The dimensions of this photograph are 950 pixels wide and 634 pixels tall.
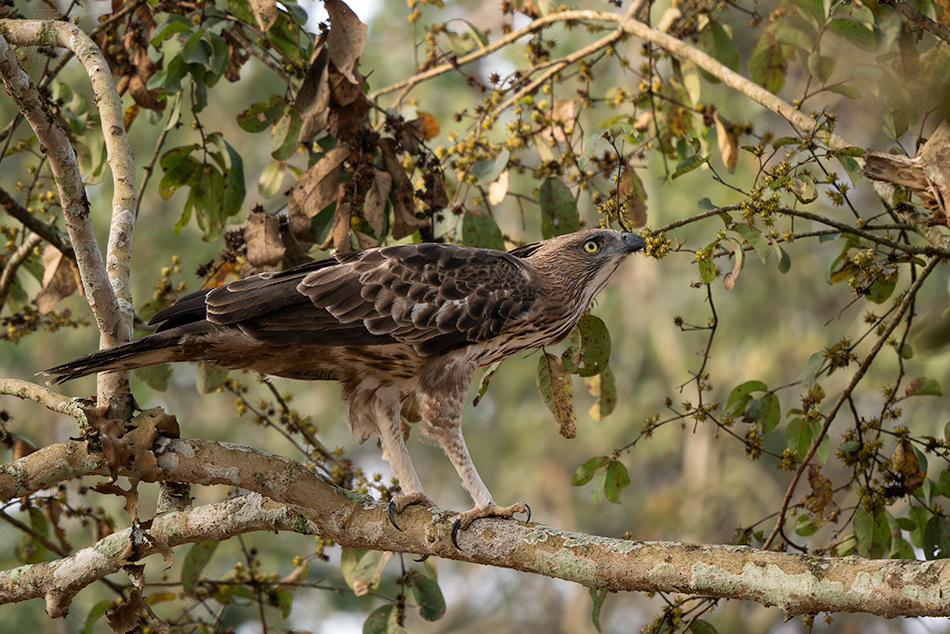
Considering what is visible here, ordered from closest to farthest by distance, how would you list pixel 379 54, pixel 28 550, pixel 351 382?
pixel 351 382 < pixel 28 550 < pixel 379 54

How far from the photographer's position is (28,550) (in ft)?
14.4

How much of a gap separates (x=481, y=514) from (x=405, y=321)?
0.84 metres

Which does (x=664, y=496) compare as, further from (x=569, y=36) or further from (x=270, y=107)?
(x=270, y=107)

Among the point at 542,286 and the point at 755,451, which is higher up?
the point at 542,286

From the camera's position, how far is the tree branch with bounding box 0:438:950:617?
7.66ft

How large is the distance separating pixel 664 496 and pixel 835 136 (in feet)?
45.1

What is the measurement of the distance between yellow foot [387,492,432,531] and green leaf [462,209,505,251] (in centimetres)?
122

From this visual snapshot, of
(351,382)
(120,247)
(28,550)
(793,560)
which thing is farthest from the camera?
(28,550)

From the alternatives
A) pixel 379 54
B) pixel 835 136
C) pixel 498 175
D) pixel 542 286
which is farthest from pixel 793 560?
pixel 379 54

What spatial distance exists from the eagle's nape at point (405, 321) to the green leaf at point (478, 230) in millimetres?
268

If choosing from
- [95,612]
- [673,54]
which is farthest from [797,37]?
[95,612]

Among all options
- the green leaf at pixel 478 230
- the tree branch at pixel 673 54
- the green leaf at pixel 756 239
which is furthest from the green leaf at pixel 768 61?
the green leaf at pixel 756 239

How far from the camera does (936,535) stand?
3.41 metres

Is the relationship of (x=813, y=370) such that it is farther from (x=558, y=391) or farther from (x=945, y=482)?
(x=558, y=391)
